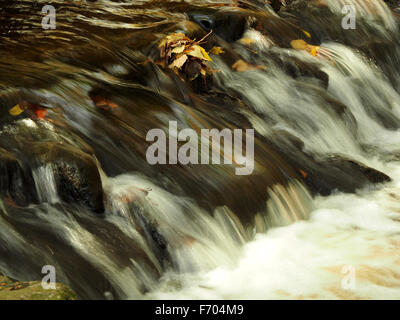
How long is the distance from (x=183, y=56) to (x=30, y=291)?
10.9 feet

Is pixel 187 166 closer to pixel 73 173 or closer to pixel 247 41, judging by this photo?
pixel 73 173

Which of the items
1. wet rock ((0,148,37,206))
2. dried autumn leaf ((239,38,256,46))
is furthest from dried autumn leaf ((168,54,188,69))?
wet rock ((0,148,37,206))

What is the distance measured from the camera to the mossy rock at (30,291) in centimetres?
329

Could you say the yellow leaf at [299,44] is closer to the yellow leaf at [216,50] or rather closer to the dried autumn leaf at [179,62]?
the yellow leaf at [216,50]

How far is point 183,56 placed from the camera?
6289 mm

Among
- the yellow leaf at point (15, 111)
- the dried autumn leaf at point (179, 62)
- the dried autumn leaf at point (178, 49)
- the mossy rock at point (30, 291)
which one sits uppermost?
the dried autumn leaf at point (178, 49)

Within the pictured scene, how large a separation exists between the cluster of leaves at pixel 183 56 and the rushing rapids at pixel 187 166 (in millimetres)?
99

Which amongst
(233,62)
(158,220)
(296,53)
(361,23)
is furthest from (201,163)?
(361,23)

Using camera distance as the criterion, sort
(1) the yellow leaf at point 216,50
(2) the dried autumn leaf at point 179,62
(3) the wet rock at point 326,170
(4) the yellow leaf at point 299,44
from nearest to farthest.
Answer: (3) the wet rock at point 326,170 < (2) the dried autumn leaf at point 179,62 < (1) the yellow leaf at point 216,50 < (4) the yellow leaf at point 299,44

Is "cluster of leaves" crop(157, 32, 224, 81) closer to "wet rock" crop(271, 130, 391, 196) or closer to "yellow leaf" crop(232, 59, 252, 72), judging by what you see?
"yellow leaf" crop(232, 59, 252, 72)

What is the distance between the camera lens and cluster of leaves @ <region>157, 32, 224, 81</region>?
6312mm

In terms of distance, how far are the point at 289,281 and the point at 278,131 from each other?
7.15ft

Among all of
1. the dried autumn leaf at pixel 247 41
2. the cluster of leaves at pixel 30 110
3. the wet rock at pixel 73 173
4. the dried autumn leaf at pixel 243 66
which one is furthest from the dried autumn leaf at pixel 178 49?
the wet rock at pixel 73 173

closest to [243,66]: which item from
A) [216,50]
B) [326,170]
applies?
[216,50]
